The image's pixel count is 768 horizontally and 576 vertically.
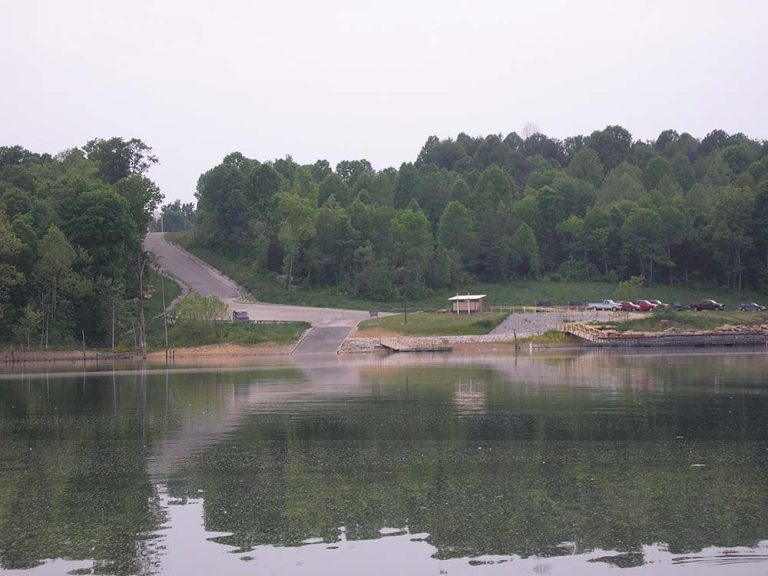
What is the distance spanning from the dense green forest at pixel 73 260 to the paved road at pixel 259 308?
35.5 ft

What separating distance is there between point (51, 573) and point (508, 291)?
333 feet

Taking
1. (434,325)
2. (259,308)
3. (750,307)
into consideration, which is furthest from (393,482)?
(750,307)

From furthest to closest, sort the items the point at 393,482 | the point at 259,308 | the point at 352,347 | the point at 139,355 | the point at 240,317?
the point at 259,308
the point at 240,317
the point at 139,355
the point at 352,347
the point at 393,482

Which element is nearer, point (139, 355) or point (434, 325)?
point (139, 355)

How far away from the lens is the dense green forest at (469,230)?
115 m

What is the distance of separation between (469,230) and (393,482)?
10209 centimetres

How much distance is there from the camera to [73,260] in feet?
285

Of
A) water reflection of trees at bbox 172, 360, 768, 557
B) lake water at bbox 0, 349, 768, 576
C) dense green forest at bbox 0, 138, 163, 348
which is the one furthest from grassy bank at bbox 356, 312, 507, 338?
water reflection of trees at bbox 172, 360, 768, 557

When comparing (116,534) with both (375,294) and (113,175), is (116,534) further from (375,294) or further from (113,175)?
(113,175)

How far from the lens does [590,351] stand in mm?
79562

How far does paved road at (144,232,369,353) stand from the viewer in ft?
284

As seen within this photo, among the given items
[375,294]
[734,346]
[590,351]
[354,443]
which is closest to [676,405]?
[354,443]

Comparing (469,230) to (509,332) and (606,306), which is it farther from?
(509,332)

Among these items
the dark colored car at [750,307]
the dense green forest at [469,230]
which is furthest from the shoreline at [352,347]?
the dense green forest at [469,230]
